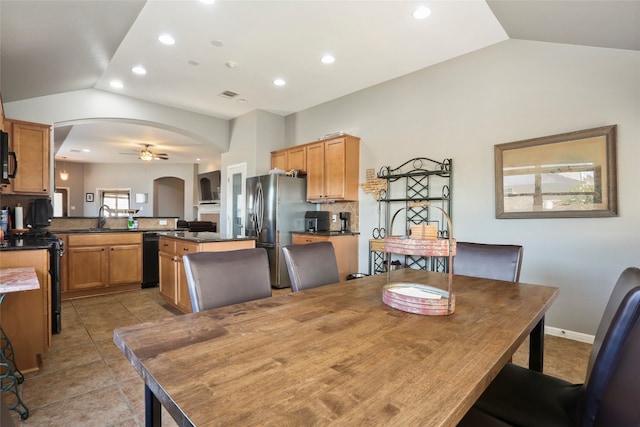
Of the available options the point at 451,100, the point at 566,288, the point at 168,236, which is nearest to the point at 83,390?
the point at 168,236

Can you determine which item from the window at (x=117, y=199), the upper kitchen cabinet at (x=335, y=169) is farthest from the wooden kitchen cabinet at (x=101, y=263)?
the window at (x=117, y=199)

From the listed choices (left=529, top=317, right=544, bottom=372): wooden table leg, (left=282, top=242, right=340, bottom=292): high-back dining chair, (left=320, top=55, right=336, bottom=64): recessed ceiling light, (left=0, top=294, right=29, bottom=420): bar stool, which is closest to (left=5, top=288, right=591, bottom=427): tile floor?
(left=0, top=294, right=29, bottom=420): bar stool

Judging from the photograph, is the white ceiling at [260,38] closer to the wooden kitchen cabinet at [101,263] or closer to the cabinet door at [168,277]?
the wooden kitchen cabinet at [101,263]

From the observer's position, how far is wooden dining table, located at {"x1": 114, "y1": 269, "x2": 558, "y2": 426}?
57 cm

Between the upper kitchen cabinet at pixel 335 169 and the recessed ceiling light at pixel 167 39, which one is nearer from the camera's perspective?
the recessed ceiling light at pixel 167 39

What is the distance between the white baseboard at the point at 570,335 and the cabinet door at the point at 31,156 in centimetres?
590

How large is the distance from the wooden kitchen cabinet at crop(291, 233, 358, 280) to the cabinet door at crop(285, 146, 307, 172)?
119 cm

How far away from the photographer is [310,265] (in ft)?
5.75

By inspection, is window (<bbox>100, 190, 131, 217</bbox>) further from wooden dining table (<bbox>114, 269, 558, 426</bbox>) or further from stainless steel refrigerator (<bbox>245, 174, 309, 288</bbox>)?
wooden dining table (<bbox>114, 269, 558, 426</bbox>)

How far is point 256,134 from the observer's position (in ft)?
17.8

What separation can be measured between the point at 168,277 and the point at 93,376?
1487mm

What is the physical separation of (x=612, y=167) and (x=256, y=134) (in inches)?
187


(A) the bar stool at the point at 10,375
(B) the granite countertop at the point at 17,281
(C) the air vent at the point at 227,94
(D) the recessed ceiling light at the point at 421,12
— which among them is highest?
(C) the air vent at the point at 227,94

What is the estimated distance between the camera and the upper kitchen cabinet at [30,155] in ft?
11.6
